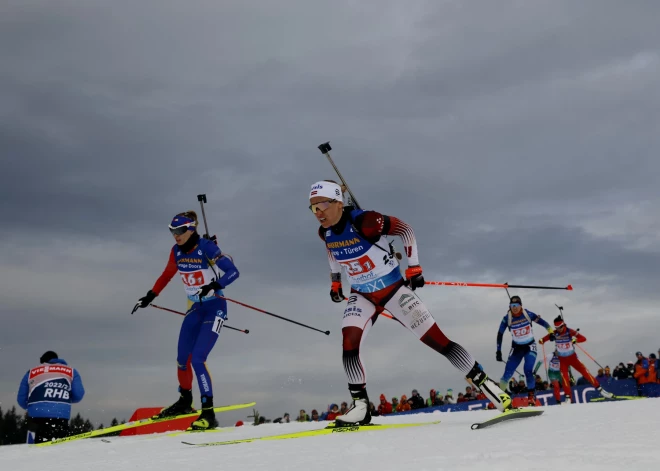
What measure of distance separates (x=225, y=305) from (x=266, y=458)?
15.3 ft

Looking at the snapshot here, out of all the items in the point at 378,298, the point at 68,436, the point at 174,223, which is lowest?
the point at 68,436

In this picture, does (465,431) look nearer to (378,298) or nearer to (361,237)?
(378,298)

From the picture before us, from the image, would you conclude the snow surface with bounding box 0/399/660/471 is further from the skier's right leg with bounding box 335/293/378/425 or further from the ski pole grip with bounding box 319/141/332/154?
the ski pole grip with bounding box 319/141/332/154

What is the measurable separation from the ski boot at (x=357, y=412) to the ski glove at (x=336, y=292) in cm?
102

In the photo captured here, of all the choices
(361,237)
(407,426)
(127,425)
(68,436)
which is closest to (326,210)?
(361,237)

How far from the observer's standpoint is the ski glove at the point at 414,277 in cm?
604

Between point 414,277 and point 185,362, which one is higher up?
point 414,277

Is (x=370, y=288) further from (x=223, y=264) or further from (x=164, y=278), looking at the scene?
(x=164, y=278)

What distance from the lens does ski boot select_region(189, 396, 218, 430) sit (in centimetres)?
803

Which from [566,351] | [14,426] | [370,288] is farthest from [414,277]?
[14,426]

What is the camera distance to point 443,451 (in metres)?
3.94

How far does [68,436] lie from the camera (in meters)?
8.95

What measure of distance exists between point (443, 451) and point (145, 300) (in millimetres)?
6417

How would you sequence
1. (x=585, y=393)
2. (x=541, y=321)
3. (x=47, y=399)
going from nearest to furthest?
(x=47, y=399) → (x=541, y=321) → (x=585, y=393)
